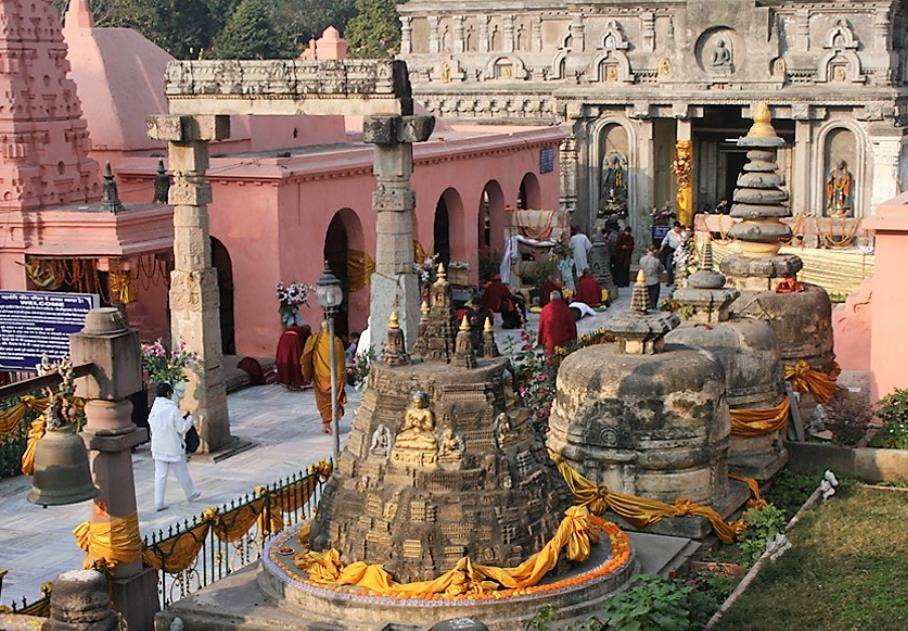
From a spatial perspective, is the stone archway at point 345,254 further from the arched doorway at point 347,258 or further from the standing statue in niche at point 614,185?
the standing statue in niche at point 614,185

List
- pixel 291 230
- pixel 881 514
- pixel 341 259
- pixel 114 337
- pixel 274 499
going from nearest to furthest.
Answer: pixel 114 337 → pixel 274 499 → pixel 881 514 → pixel 291 230 → pixel 341 259

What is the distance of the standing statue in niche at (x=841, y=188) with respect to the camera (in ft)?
110

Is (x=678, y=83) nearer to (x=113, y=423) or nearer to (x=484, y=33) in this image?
(x=484, y=33)

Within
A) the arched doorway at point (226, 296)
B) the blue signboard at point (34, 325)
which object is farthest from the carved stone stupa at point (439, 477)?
the arched doorway at point (226, 296)

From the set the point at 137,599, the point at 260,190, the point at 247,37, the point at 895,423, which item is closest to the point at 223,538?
the point at 137,599

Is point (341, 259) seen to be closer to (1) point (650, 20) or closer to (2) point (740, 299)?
(2) point (740, 299)

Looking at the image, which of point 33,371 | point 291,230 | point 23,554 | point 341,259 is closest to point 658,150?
point 341,259

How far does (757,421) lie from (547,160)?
18225 millimetres

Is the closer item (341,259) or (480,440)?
(480,440)

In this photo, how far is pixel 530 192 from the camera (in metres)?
32.2

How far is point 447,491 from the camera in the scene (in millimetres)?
10930

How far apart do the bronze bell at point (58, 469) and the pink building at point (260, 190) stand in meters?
10.3

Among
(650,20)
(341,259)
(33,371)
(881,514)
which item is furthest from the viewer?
(650,20)

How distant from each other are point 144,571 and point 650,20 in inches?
1029
